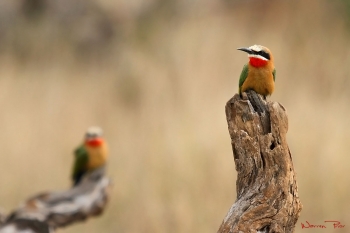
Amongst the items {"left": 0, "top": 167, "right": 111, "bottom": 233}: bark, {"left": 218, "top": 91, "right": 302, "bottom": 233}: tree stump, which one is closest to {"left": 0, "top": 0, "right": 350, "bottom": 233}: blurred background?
{"left": 0, "top": 167, "right": 111, "bottom": 233}: bark

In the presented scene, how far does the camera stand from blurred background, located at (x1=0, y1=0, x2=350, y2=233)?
5.53 meters

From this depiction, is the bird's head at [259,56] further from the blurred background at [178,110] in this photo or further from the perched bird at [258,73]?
the blurred background at [178,110]

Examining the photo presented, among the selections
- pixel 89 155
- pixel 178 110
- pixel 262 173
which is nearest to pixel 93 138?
pixel 89 155

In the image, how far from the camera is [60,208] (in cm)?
436

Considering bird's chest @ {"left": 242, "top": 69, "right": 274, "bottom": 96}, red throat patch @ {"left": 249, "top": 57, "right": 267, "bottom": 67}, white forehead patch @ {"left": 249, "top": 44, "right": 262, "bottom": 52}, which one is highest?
white forehead patch @ {"left": 249, "top": 44, "right": 262, "bottom": 52}

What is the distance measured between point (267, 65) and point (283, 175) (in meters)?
0.90

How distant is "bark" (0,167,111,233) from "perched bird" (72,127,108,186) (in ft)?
3.10

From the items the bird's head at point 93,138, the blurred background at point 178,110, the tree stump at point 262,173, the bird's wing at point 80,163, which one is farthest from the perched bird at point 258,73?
the bird's wing at point 80,163

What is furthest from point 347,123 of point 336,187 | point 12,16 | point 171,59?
point 12,16

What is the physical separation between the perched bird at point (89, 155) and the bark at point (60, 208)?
0.94m

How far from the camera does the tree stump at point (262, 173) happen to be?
2.32m

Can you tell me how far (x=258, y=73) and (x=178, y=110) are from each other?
3.26m

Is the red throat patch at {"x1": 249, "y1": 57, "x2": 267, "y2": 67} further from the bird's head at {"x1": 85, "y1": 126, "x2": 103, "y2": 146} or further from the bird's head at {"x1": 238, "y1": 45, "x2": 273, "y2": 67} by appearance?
the bird's head at {"x1": 85, "y1": 126, "x2": 103, "y2": 146}

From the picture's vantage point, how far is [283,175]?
234 cm
